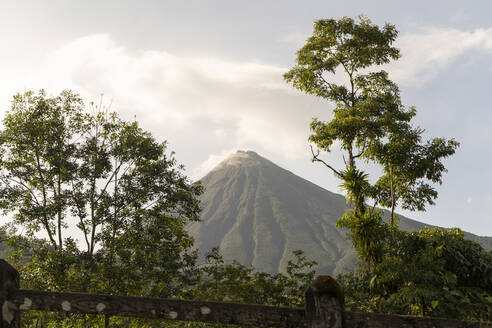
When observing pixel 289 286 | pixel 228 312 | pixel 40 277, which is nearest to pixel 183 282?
pixel 289 286

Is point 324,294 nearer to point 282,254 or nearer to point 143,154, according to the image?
point 143,154

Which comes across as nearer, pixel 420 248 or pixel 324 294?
pixel 324 294

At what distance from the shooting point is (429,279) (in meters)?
11.4

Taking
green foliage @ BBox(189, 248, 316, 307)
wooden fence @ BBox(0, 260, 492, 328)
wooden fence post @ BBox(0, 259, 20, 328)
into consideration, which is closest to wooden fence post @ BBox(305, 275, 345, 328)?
wooden fence @ BBox(0, 260, 492, 328)

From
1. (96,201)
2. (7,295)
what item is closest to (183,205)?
(96,201)

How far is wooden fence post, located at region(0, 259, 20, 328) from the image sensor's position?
3164 mm

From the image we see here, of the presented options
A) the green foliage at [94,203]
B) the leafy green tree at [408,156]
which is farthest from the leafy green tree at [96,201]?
the leafy green tree at [408,156]

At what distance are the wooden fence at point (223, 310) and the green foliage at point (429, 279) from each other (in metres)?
9.24

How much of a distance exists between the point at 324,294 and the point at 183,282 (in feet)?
46.8

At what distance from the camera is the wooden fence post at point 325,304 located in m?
2.59

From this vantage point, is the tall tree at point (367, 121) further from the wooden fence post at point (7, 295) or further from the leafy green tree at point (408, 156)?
the wooden fence post at point (7, 295)

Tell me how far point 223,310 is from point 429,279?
10.6 metres

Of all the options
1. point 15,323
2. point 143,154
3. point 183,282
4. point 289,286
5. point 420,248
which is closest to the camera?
point 15,323

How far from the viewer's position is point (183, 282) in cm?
1588
